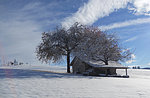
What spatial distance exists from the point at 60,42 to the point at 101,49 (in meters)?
8.95

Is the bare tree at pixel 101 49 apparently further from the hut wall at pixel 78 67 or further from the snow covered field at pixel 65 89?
the snow covered field at pixel 65 89

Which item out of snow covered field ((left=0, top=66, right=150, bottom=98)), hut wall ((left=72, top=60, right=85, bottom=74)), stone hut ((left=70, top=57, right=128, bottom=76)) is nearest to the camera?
snow covered field ((left=0, top=66, right=150, bottom=98))

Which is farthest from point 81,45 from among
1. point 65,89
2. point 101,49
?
point 65,89

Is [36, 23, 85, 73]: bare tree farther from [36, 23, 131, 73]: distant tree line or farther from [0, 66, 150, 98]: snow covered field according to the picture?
[0, 66, 150, 98]: snow covered field

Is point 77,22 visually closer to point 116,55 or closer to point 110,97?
point 116,55

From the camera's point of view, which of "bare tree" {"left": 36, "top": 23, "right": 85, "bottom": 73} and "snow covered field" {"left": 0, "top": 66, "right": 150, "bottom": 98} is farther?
"bare tree" {"left": 36, "top": 23, "right": 85, "bottom": 73}

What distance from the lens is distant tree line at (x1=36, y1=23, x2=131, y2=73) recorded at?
27031 mm

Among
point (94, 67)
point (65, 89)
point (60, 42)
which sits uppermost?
point (60, 42)

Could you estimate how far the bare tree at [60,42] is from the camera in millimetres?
29203

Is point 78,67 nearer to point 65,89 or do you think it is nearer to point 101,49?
point 101,49

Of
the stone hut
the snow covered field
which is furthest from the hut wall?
the snow covered field

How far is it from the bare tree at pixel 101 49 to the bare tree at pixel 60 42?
248cm

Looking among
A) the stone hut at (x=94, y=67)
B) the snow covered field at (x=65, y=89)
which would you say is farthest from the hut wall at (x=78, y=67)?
the snow covered field at (x=65, y=89)

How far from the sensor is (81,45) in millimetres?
27391
